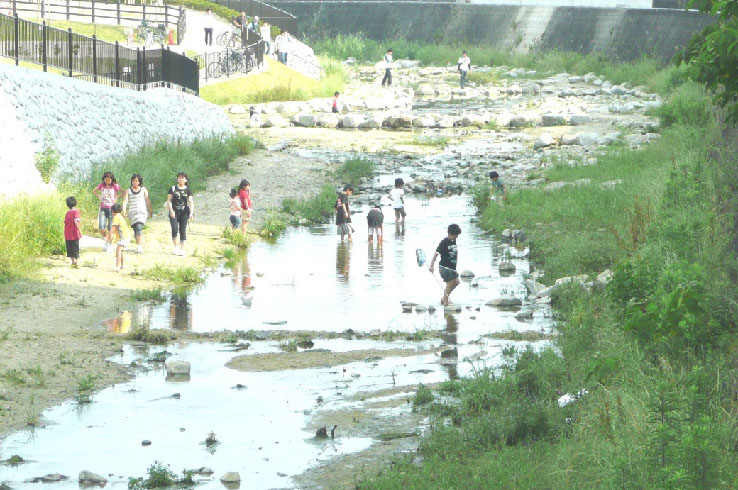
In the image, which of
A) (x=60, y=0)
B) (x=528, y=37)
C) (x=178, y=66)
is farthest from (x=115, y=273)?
(x=528, y=37)

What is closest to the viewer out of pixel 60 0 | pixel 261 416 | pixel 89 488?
pixel 89 488

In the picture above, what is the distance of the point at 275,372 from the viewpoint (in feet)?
40.3

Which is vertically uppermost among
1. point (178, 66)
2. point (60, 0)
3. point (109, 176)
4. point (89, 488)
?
point (60, 0)

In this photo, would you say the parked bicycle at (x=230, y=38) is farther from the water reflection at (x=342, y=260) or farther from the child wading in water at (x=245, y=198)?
the water reflection at (x=342, y=260)

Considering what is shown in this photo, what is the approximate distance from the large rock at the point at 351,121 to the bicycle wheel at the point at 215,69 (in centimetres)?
583

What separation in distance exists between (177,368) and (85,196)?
8.75 m

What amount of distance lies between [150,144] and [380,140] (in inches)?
450

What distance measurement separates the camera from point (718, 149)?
651 inches

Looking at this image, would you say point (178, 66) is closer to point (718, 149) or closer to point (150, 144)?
point (150, 144)

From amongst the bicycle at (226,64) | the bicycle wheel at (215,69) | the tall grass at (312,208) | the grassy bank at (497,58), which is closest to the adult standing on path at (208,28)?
the bicycle at (226,64)

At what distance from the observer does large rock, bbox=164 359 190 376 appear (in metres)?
12.0

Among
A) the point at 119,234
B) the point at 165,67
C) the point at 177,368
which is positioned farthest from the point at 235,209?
the point at 165,67

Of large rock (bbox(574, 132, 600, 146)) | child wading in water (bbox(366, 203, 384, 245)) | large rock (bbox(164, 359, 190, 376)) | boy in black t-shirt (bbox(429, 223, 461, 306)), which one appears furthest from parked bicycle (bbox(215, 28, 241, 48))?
large rock (bbox(164, 359, 190, 376))

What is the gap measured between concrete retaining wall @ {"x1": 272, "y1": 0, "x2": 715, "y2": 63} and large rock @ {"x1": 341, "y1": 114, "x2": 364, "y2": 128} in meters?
14.4
